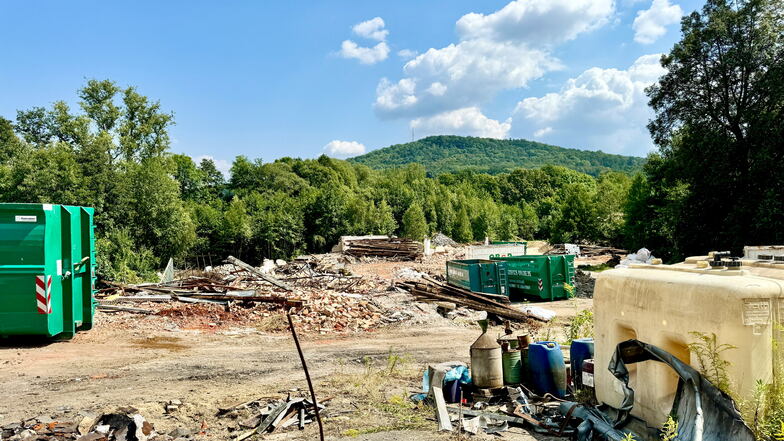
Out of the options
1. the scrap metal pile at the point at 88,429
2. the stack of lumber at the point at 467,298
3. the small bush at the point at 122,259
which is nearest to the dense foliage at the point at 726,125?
the stack of lumber at the point at 467,298

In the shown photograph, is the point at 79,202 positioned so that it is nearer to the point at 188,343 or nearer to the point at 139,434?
the point at 188,343

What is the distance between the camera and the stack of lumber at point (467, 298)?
1509cm

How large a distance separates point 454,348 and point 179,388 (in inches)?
236

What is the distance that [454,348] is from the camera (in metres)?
11.6

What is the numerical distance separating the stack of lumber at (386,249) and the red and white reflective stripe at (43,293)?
31964 millimetres

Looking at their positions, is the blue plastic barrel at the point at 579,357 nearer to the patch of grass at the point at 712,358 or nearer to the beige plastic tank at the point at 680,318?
the beige plastic tank at the point at 680,318

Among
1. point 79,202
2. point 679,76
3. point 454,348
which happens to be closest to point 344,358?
point 454,348

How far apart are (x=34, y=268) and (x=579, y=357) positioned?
32.5 ft

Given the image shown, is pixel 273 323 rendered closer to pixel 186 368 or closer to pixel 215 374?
pixel 186 368

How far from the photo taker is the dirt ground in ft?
21.7

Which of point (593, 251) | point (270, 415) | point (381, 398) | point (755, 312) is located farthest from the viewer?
point (593, 251)

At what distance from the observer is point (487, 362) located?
7426mm

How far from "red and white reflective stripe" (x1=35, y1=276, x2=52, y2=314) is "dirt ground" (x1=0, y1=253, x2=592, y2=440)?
88cm

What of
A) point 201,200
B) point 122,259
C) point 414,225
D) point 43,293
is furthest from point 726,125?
point 201,200
